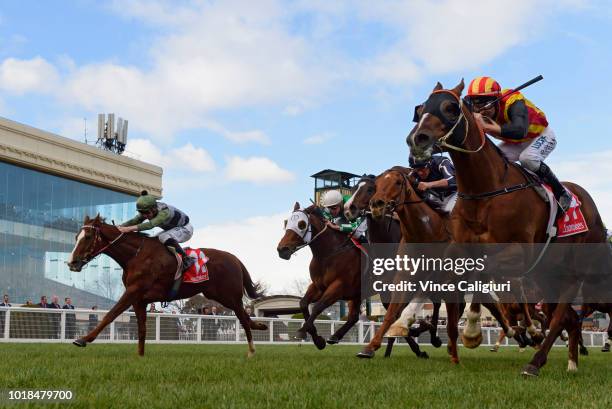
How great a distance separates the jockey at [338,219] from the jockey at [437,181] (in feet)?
6.04

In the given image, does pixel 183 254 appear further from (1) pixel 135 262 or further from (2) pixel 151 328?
(2) pixel 151 328

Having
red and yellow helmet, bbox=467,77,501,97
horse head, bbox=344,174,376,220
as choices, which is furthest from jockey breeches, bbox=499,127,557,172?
horse head, bbox=344,174,376,220

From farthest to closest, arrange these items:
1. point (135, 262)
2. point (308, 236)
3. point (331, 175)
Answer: point (331, 175), point (308, 236), point (135, 262)

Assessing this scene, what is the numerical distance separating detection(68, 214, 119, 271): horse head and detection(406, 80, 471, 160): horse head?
5655 mm

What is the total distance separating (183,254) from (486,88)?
18.6 ft

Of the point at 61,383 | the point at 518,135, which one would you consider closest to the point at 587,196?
the point at 518,135

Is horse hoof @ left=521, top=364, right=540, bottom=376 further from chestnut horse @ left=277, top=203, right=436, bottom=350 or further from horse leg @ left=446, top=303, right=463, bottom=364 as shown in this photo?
chestnut horse @ left=277, top=203, right=436, bottom=350

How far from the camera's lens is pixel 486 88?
6727 millimetres

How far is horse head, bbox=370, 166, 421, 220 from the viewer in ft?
26.3

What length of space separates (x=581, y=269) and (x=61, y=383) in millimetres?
4718

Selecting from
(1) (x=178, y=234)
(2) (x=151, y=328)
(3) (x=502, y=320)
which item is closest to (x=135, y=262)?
(1) (x=178, y=234)

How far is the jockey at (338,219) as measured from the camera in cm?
1078

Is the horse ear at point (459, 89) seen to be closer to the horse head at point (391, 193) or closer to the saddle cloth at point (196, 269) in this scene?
the horse head at point (391, 193)

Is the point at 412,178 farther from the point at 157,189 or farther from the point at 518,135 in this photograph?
the point at 157,189
